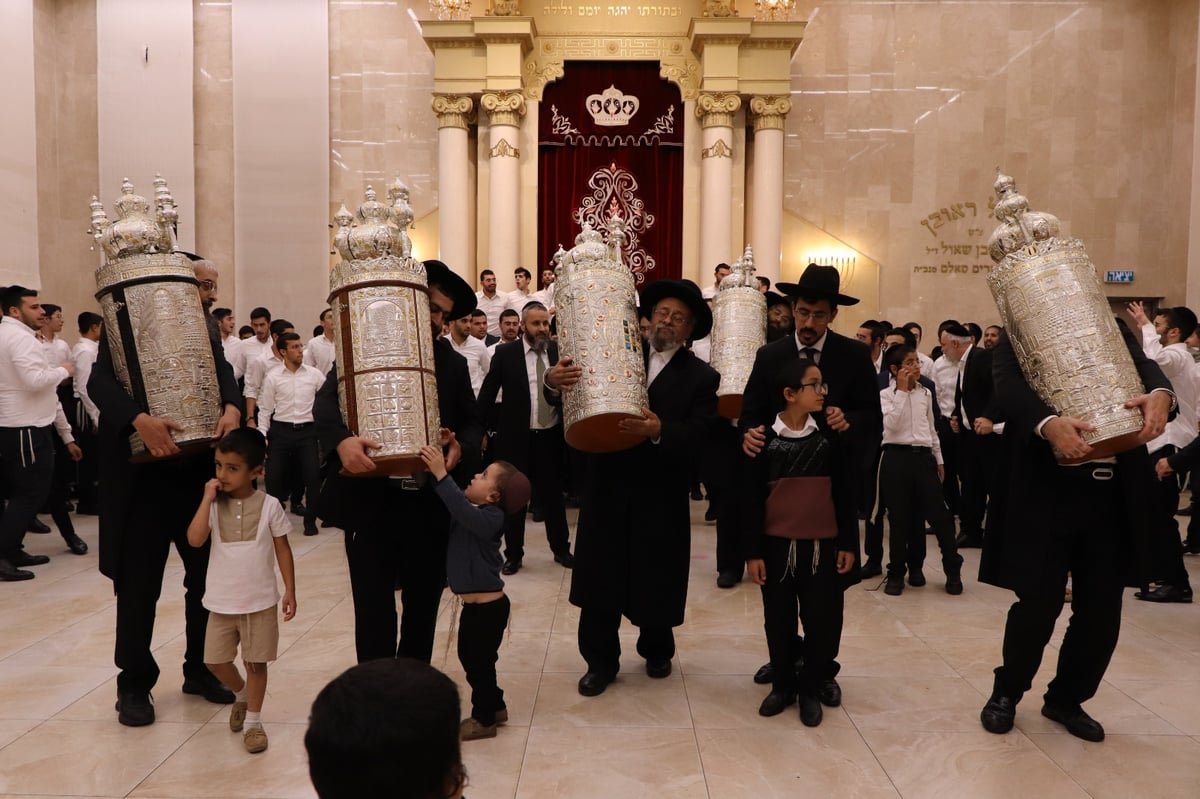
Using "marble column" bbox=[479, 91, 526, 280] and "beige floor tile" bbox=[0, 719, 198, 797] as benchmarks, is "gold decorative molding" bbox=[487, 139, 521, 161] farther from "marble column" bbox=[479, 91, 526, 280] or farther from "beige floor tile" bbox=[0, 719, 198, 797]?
"beige floor tile" bbox=[0, 719, 198, 797]

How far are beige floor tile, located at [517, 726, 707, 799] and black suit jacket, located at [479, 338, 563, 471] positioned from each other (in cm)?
304

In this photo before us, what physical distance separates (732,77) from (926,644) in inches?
376

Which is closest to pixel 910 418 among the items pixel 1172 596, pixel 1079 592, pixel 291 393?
pixel 1172 596

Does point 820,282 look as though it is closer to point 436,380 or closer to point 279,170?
point 436,380

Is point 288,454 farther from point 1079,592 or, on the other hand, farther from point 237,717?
point 1079,592

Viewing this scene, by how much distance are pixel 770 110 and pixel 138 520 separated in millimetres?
10793

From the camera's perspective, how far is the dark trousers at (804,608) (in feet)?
11.9

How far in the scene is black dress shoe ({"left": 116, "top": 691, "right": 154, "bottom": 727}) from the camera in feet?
11.4

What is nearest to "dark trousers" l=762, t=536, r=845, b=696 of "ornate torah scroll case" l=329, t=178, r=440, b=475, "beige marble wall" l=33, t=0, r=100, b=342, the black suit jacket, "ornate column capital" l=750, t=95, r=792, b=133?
"ornate torah scroll case" l=329, t=178, r=440, b=475

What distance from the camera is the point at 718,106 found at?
12484 mm

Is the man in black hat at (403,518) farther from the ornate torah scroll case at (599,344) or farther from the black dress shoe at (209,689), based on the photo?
the black dress shoe at (209,689)

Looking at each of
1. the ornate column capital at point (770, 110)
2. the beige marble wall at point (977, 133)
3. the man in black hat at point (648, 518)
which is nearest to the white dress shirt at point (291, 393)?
the man in black hat at point (648, 518)

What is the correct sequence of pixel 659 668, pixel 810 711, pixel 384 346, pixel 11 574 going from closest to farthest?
pixel 384 346 < pixel 810 711 < pixel 659 668 < pixel 11 574

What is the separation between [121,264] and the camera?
3.44m
